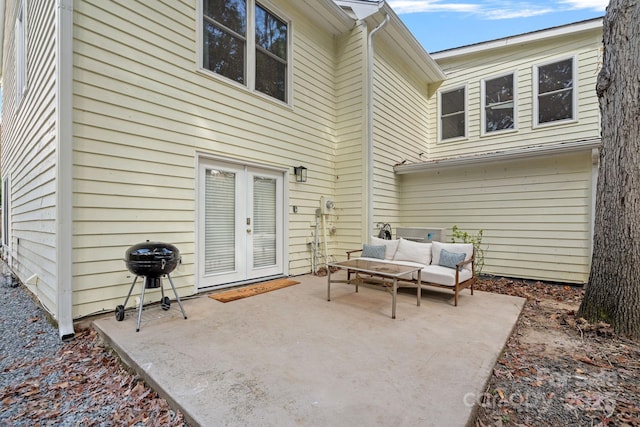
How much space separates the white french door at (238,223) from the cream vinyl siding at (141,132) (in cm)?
23

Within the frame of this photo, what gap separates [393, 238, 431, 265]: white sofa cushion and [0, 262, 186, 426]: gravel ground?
407 centimetres

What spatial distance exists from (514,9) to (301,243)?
7.19 metres

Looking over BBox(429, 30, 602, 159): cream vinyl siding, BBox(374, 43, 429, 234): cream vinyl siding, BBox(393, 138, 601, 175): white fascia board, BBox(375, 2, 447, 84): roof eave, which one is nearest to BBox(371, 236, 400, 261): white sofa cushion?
BBox(374, 43, 429, 234): cream vinyl siding

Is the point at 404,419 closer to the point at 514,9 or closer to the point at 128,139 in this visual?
the point at 128,139

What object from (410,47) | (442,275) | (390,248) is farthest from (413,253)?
(410,47)

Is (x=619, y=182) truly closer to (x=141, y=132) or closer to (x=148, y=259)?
(x=148, y=259)

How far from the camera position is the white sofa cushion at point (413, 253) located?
5.08m

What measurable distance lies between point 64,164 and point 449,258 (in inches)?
197

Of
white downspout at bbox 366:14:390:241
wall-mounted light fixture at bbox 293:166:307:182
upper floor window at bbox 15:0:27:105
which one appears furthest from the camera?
white downspout at bbox 366:14:390:241

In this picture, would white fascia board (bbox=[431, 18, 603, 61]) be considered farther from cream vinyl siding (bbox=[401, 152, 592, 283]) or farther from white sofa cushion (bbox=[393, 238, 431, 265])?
white sofa cushion (bbox=[393, 238, 431, 265])

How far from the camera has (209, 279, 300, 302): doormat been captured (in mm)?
4340

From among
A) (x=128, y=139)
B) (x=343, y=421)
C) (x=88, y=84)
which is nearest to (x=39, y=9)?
(x=88, y=84)

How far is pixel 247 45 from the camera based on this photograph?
17.1ft

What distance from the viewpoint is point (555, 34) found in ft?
23.1
